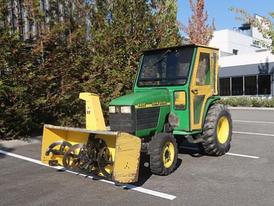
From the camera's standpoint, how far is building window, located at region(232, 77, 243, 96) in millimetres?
23089

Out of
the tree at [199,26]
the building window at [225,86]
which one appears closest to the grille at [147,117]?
the tree at [199,26]

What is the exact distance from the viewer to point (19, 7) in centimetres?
883

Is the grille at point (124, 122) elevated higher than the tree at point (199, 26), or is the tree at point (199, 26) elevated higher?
the tree at point (199, 26)

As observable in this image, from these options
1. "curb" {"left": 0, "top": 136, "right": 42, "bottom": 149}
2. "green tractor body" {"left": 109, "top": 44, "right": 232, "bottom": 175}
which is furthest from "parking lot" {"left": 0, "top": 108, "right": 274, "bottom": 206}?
"curb" {"left": 0, "top": 136, "right": 42, "bottom": 149}

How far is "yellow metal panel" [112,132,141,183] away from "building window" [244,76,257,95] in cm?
2009

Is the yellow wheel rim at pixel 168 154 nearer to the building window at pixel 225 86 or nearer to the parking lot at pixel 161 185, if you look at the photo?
the parking lot at pixel 161 185

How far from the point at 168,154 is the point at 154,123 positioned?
64 cm

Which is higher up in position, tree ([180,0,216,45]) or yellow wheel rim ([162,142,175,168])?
tree ([180,0,216,45])

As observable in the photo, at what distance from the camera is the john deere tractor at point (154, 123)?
467 centimetres

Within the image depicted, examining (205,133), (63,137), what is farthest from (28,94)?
(205,133)

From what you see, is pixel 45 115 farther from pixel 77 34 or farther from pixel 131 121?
pixel 131 121

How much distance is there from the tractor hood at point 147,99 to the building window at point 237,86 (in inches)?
750

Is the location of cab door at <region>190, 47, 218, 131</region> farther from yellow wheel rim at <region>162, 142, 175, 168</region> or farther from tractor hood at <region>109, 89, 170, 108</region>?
yellow wheel rim at <region>162, 142, 175, 168</region>

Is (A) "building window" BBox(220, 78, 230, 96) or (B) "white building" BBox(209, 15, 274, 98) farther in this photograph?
(A) "building window" BBox(220, 78, 230, 96)
